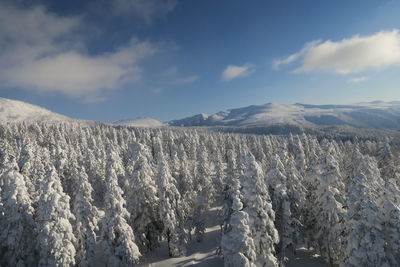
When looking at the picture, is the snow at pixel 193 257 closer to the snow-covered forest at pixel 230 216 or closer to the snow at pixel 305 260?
the snow-covered forest at pixel 230 216

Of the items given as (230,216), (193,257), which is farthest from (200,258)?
(230,216)

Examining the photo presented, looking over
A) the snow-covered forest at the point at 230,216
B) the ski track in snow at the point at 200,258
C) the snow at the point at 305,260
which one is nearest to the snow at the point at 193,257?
the ski track in snow at the point at 200,258

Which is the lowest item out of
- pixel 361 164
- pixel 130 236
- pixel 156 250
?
pixel 156 250

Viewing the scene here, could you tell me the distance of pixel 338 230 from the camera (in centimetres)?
2680

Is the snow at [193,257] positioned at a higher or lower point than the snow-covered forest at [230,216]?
lower

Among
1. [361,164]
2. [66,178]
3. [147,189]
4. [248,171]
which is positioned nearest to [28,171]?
[66,178]

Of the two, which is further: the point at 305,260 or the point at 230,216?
the point at 305,260

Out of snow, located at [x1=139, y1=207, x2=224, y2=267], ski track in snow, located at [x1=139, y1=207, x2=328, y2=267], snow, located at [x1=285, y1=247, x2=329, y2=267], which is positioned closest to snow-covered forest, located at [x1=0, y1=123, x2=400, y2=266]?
snow, located at [x1=139, y1=207, x2=224, y2=267]

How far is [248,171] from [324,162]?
1072 cm

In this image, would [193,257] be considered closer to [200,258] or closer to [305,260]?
[200,258]

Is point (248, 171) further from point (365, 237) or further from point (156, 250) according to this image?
point (156, 250)

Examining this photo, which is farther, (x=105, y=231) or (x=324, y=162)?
(x=324, y=162)

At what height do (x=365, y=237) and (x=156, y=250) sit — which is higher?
(x=365, y=237)

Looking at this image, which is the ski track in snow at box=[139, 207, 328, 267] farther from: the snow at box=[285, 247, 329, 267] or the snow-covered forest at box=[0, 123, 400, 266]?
the snow-covered forest at box=[0, 123, 400, 266]
